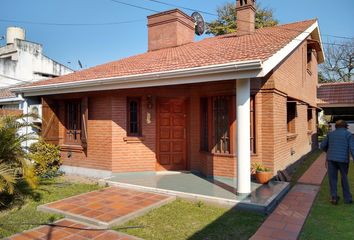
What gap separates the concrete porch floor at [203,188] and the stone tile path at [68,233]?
2361mm

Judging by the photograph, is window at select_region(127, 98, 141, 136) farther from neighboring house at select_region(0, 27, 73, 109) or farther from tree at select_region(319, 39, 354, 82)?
tree at select_region(319, 39, 354, 82)

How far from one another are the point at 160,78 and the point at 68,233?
4.09 m

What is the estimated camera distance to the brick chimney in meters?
14.2

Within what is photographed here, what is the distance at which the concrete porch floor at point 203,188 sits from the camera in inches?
249

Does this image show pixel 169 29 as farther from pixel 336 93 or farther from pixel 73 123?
pixel 336 93

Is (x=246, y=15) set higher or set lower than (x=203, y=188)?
higher

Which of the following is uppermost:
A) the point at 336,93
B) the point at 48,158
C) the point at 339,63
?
the point at 339,63

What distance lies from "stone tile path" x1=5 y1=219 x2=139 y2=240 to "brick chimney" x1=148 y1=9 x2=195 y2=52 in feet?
34.9

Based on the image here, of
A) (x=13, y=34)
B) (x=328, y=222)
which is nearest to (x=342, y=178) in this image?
(x=328, y=222)

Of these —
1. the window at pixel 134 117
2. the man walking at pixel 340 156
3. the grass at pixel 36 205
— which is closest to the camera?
the grass at pixel 36 205

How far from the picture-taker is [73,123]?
35.2 feet

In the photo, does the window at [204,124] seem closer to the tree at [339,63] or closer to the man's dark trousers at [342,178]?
the man's dark trousers at [342,178]

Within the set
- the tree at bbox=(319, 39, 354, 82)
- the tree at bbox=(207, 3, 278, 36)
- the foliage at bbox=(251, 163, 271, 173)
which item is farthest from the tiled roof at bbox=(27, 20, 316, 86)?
the tree at bbox=(319, 39, 354, 82)

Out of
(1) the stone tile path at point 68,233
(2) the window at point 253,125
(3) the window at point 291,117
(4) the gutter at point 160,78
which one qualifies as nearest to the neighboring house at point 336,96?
(3) the window at point 291,117
